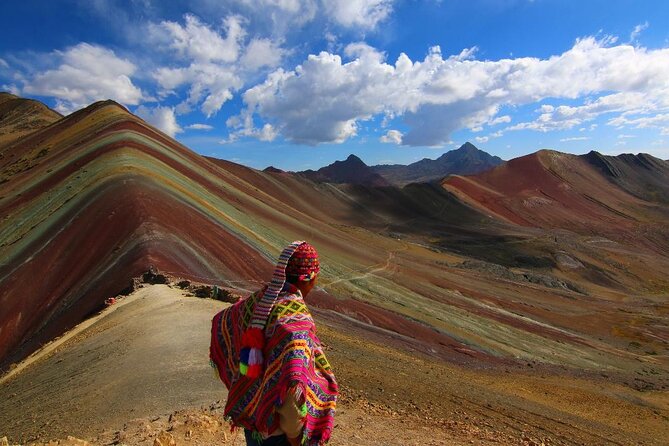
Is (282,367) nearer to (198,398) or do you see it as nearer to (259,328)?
(259,328)

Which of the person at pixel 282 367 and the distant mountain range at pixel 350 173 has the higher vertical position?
the distant mountain range at pixel 350 173

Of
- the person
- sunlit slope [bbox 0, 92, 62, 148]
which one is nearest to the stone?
the person

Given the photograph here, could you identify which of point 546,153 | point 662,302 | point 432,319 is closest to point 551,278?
point 662,302

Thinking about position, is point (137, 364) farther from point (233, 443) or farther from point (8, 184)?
point (8, 184)

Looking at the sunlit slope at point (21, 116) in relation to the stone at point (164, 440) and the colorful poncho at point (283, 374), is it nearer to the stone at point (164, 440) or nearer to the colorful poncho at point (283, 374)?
the stone at point (164, 440)

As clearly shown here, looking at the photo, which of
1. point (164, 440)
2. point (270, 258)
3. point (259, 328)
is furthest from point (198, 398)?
point (270, 258)

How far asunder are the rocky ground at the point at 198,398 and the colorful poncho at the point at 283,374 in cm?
244

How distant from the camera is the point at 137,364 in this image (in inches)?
316

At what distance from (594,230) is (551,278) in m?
37.2

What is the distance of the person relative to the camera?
104 inches

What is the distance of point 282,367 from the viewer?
8.67 feet

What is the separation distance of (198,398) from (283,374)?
15.0 ft

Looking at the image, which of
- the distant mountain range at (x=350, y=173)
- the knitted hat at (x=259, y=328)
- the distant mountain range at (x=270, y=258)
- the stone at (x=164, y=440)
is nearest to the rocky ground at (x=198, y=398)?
the stone at (x=164, y=440)

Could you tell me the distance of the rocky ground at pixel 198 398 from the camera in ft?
20.5
